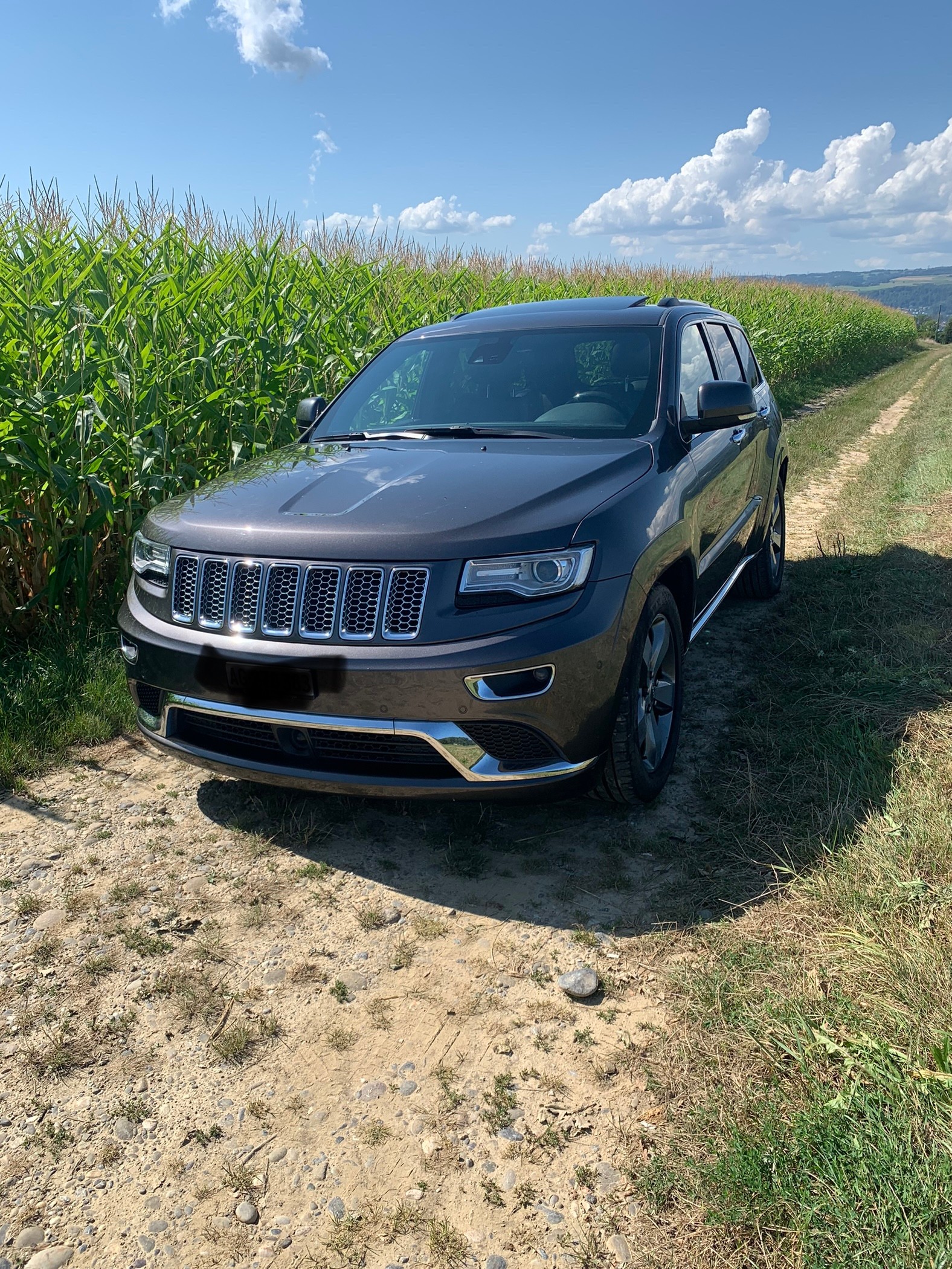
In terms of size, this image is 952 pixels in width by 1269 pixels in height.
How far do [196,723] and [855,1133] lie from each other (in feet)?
7.47

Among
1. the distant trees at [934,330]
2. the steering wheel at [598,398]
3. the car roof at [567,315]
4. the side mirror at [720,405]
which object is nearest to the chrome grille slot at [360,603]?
the steering wheel at [598,398]

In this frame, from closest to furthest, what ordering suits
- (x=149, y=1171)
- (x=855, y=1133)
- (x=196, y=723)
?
(x=855, y=1133) → (x=149, y=1171) → (x=196, y=723)

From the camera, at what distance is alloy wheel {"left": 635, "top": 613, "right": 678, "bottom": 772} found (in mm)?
3328

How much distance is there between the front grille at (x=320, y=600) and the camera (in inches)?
110

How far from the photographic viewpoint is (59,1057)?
7.80 feet

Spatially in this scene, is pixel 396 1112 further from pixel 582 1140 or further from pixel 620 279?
pixel 620 279

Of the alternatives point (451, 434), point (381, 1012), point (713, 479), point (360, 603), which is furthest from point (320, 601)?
point (713, 479)

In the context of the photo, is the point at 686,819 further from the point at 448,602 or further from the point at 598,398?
the point at 598,398

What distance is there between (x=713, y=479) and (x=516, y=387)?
3.18ft

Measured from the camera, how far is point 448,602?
277 centimetres

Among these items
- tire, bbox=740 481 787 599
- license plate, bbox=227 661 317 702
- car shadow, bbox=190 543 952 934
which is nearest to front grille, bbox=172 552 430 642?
license plate, bbox=227 661 317 702

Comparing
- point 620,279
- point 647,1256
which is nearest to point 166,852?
point 647,1256

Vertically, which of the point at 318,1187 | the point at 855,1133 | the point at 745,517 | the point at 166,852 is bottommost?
the point at 166,852

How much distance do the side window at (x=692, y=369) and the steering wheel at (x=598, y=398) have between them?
30 cm
